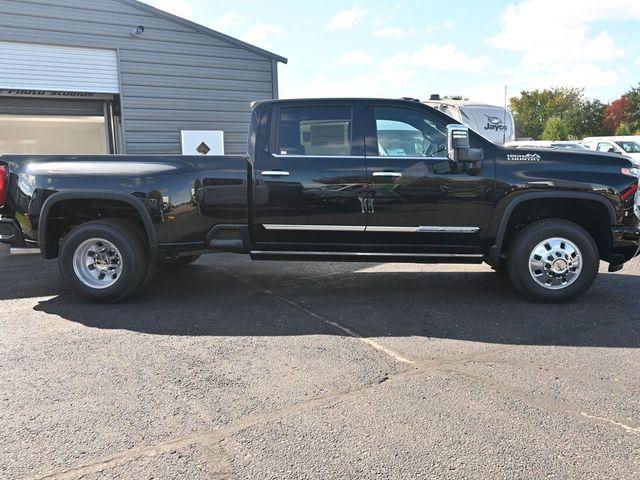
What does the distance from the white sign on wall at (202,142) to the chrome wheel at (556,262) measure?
8377 millimetres

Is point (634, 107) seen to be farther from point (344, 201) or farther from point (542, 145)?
point (344, 201)

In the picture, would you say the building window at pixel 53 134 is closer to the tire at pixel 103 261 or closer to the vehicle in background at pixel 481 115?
the tire at pixel 103 261

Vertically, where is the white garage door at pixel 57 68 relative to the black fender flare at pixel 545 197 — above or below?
above

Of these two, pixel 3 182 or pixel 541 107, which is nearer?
pixel 3 182

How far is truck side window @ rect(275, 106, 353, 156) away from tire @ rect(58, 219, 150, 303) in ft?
5.79

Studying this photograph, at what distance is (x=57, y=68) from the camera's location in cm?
1101

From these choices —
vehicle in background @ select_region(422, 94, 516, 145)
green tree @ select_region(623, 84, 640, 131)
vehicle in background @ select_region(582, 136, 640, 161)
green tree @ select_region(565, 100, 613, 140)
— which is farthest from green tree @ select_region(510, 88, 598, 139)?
vehicle in background @ select_region(422, 94, 516, 145)

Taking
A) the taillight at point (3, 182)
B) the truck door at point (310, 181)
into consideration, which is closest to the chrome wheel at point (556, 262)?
the truck door at point (310, 181)

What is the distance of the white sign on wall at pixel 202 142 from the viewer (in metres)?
12.0

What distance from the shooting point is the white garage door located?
10.6m

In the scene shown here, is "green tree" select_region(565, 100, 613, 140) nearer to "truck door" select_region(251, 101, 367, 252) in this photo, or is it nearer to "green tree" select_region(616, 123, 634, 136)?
"green tree" select_region(616, 123, 634, 136)

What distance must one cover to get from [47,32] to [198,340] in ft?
29.1

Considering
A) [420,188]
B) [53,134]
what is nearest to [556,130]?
[53,134]

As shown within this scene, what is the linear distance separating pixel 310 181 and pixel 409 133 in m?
1.09
